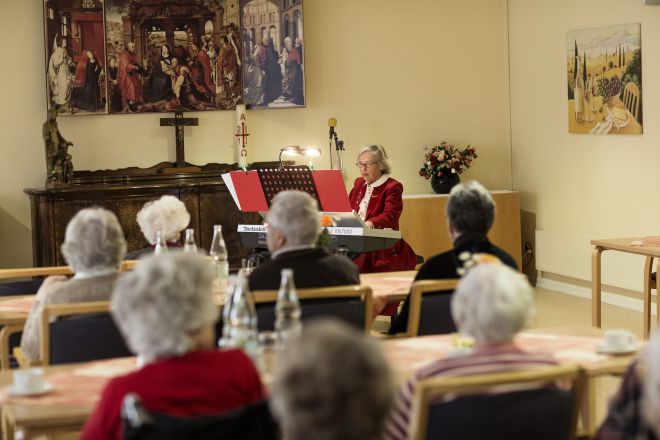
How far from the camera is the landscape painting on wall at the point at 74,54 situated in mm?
9258

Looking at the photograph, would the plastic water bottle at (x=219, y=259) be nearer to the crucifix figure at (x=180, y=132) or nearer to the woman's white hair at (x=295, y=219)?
the woman's white hair at (x=295, y=219)

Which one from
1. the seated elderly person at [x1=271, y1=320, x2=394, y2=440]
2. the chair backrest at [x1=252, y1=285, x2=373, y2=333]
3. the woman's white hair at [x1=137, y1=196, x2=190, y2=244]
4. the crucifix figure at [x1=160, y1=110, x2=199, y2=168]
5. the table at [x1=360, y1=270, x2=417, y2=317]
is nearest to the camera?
the seated elderly person at [x1=271, y1=320, x2=394, y2=440]

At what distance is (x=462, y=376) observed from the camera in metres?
2.78

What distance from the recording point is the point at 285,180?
23.0ft

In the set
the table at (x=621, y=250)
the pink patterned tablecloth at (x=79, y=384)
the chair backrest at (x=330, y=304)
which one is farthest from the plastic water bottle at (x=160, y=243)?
the table at (x=621, y=250)

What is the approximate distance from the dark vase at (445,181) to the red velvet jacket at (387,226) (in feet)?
7.06

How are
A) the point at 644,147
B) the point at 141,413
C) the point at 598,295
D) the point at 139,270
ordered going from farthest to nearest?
the point at 644,147, the point at 598,295, the point at 139,270, the point at 141,413

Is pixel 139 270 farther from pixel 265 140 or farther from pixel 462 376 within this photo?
pixel 265 140

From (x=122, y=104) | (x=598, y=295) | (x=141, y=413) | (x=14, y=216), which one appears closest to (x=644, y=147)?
(x=598, y=295)

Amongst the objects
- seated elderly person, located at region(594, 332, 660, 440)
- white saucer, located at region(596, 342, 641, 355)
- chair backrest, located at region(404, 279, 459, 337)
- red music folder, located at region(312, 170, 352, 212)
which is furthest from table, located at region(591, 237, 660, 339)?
seated elderly person, located at region(594, 332, 660, 440)

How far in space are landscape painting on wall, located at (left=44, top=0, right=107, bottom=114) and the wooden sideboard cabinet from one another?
636 millimetres

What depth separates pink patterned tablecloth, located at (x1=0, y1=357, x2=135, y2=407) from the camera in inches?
122

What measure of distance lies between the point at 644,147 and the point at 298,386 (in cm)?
710

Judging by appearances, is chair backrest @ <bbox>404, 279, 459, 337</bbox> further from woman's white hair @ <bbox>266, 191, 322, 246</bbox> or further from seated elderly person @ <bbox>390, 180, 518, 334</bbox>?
woman's white hair @ <bbox>266, 191, 322, 246</bbox>
